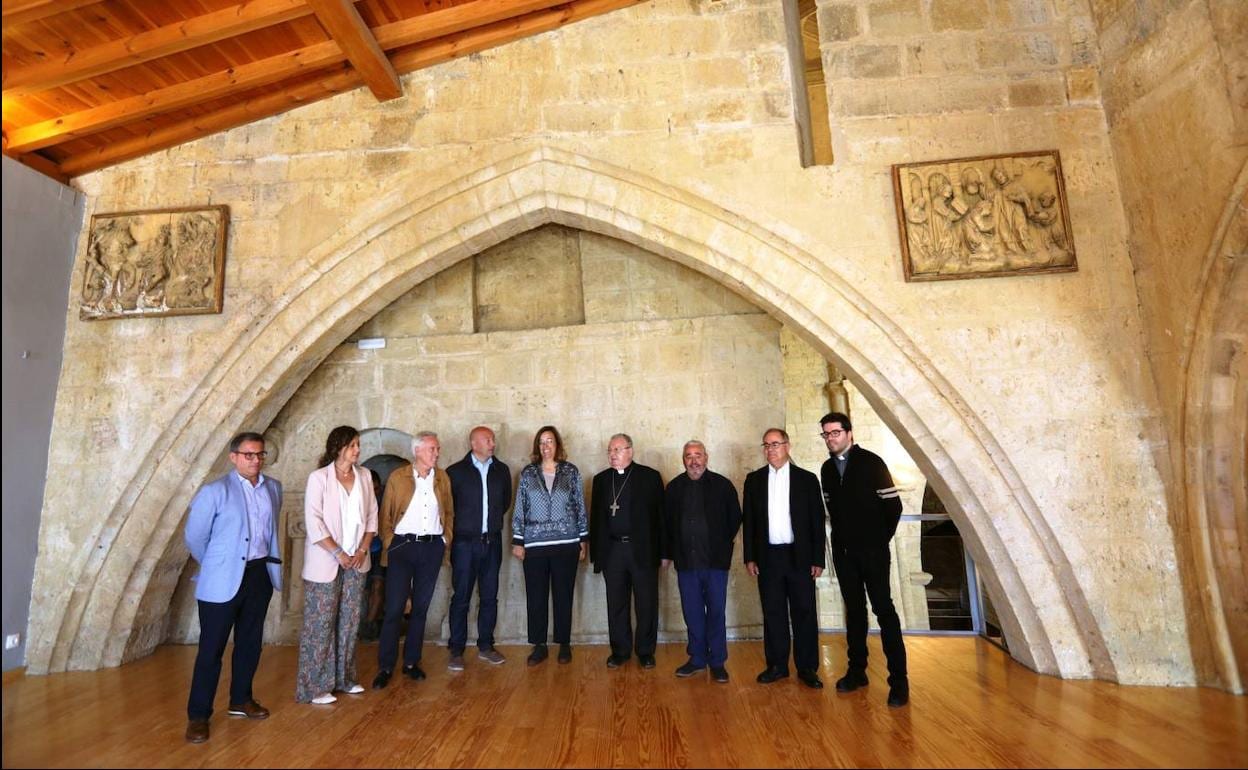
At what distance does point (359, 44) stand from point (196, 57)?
967mm

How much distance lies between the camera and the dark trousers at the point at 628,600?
13.1 ft

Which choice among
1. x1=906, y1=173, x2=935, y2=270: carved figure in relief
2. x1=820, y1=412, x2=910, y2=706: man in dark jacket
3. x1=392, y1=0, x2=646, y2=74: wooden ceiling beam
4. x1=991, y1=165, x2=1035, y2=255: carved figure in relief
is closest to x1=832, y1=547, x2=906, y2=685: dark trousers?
x1=820, y1=412, x2=910, y2=706: man in dark jacket

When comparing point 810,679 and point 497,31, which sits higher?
point 497,31

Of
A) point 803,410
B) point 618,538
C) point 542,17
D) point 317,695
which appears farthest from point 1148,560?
point 542,17

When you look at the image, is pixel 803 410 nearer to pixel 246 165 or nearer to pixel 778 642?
pixel 778 642

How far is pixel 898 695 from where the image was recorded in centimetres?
318

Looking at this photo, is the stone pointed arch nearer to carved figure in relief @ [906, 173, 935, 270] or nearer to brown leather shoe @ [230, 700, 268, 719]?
carved figure in relief @ [906, 173, 935, 270]

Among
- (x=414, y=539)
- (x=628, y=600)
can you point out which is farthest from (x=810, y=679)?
(x=414, y=539)

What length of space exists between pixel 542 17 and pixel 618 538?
3282 mm

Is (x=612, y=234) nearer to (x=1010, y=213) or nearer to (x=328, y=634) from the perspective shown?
(x=1010, y=213)

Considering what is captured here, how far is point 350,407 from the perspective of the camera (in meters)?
5.05

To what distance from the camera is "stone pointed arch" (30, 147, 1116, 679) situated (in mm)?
3729

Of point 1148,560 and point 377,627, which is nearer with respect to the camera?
point 1148,560

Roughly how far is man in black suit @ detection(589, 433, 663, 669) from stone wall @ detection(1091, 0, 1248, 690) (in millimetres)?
2737
